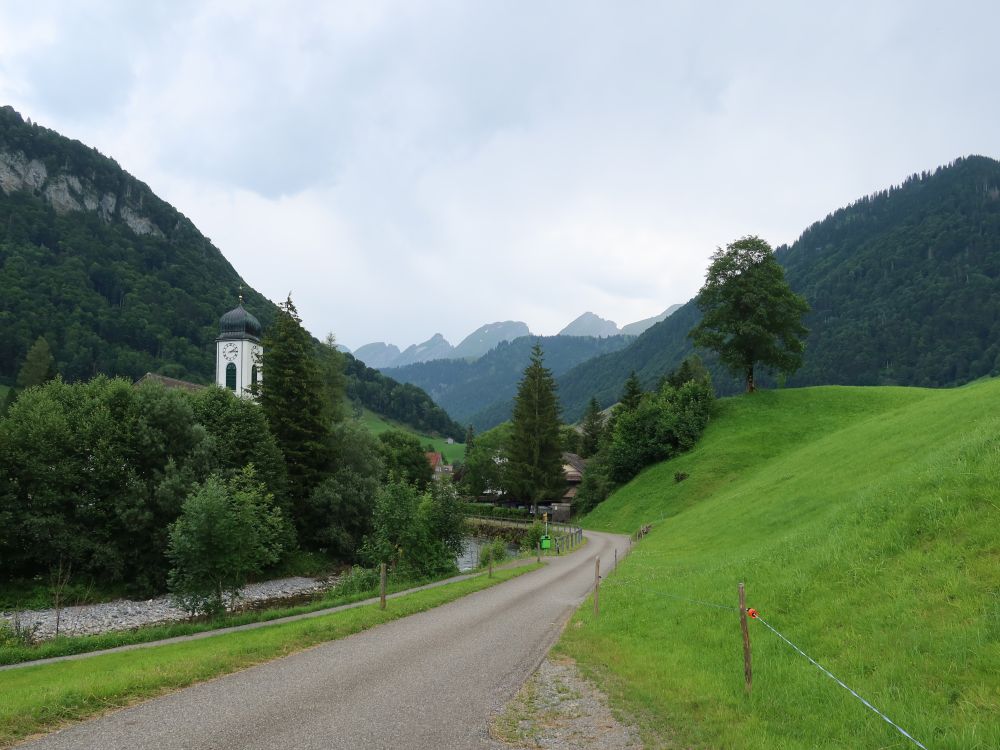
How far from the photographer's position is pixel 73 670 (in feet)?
46.4

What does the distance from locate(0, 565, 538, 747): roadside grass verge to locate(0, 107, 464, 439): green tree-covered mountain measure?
12710cm

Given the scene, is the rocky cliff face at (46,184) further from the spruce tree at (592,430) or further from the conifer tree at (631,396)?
the conifer tree at (631,396)

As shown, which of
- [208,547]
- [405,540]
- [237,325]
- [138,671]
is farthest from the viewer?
[237,325]

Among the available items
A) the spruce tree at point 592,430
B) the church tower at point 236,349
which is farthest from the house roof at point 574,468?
the church tower at point 236,349

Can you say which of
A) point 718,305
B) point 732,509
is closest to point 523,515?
point 718,305

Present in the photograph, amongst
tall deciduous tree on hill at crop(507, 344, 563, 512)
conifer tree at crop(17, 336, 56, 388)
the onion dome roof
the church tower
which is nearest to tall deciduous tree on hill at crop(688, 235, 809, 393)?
tall deciduous tree on hill at crop(507, 344, 563, 512)

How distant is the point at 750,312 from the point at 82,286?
169663 millimetres

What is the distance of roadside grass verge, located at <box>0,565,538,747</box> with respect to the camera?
9.20m

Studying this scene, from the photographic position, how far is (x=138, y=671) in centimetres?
1159

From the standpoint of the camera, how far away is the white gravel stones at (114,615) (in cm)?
2639

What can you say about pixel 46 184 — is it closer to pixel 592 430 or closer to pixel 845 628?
pixel 592 430

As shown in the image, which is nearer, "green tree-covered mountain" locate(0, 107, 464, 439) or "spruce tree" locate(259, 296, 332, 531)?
"spruce tree" locate(259, 296, 332, 531)

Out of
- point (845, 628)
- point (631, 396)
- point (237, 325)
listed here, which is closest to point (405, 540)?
point (845, 628)

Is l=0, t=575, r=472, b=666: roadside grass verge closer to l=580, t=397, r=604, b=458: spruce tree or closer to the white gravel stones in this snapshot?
the white gravel stones
